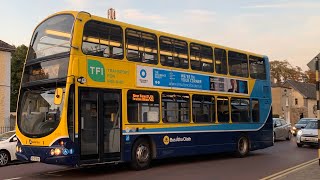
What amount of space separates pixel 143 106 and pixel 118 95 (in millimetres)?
1113

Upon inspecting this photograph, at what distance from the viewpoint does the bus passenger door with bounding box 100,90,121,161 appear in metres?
12.5

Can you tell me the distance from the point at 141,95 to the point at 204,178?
11.3 feet

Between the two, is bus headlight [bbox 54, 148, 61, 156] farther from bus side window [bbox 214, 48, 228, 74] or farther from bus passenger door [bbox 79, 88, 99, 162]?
bus side window [bbox 214, 48, 228, 74]

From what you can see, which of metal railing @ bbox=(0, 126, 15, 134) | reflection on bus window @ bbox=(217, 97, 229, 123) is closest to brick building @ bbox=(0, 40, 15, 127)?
A: metal railing @ bbox=(0, 126, 15, 134)

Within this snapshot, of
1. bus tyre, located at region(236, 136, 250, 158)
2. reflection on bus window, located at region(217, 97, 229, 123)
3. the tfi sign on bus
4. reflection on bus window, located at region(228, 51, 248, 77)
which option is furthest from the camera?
bus tyre, located at region(236, 136, 250, 158)

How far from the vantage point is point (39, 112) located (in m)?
12.1

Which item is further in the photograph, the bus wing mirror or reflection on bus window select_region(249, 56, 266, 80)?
reflection on bus window select_region(249, 56, 266, 80)

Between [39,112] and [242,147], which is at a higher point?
[39,112]

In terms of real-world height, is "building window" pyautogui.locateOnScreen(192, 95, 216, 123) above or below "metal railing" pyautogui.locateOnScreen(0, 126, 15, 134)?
above

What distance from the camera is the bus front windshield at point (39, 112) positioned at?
11.7 metres

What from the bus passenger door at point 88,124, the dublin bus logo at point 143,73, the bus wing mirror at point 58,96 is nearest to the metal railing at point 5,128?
the dublin bus logo at point 143,73

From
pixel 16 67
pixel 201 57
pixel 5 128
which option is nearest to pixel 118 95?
pixel 201 57

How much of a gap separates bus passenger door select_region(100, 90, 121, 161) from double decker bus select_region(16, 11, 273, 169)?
29mm

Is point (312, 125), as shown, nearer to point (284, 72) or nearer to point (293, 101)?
point (293, 101)
